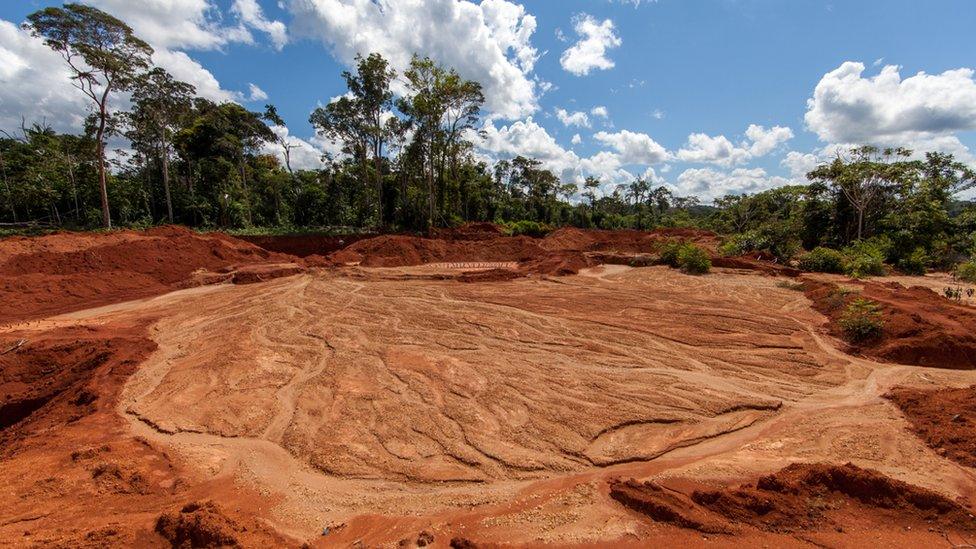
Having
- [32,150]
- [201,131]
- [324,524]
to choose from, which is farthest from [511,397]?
[32,150]

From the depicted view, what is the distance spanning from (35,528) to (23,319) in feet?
35.0

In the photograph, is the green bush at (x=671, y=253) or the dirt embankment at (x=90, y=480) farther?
the green bush at (x=671, y=253)

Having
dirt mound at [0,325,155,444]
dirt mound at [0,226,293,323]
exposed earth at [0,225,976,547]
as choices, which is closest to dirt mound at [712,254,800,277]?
exposed earth at [0,225,976,547]

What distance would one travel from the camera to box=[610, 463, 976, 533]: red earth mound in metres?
3.05

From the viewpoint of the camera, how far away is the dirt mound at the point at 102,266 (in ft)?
37.9

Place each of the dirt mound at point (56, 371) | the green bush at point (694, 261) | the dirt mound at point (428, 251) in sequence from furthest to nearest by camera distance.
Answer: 1. the dirt mound at point (428, 251)
2. the green bush at point (694, 261)
3. the dirt mound at point (56, 371)

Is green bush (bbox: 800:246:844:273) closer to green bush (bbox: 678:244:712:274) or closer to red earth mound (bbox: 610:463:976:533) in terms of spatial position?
green bush (bbox: 678:244:712:274)

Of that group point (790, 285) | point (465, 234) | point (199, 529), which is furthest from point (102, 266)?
point (790, 285)

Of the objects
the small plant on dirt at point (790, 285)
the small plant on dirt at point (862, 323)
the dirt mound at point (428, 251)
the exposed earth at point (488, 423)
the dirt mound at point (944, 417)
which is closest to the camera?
the exposed earth at point (488, 423)

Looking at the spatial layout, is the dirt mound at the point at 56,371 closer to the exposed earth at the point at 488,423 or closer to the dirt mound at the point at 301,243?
the exposed earth at the point at 488,423

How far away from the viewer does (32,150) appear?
1076 inches

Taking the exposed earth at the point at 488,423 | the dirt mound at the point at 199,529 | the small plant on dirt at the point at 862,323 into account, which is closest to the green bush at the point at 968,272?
the exposed earth at the point at 488,423

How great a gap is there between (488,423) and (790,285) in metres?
12.8

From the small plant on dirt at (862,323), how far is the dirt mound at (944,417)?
218cm
